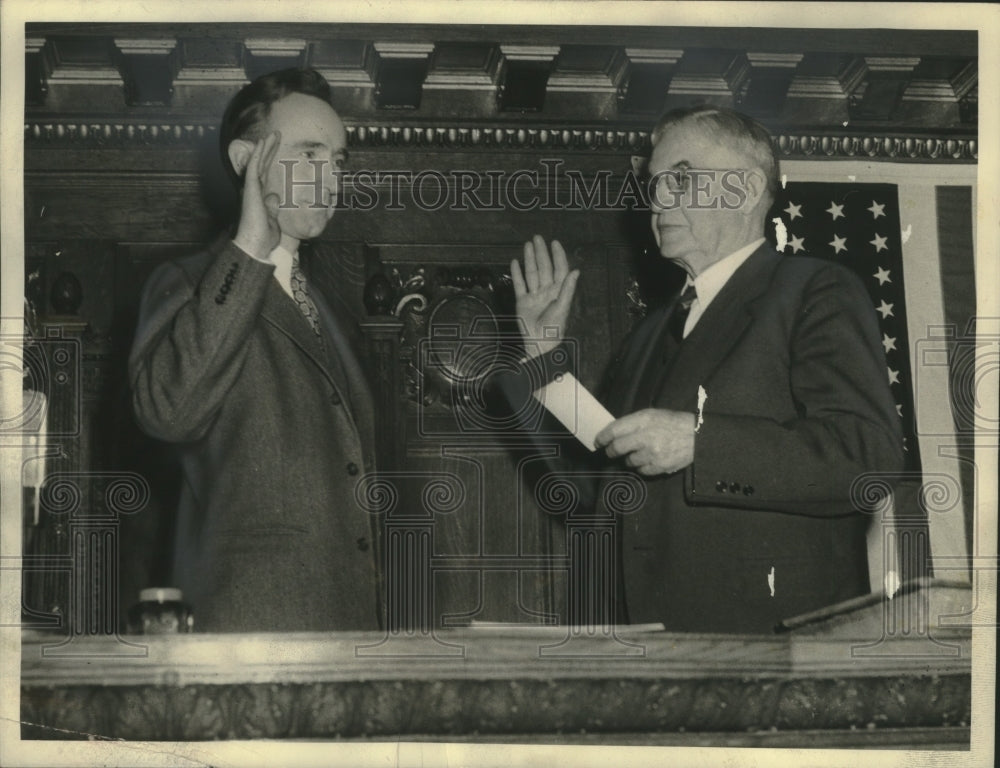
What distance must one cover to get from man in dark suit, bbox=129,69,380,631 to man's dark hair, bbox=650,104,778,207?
1.26 metres

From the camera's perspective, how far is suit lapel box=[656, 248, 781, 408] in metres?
7.26

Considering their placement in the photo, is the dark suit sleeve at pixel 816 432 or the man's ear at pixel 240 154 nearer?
the dark suit sleeve at pixel 816 432

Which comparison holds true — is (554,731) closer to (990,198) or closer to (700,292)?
(700,292)

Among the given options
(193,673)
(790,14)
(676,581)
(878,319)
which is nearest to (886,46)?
(790,14)

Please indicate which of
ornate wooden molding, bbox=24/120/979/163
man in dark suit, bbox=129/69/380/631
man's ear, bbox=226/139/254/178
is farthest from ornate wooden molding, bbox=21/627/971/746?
ornate wooden molding, bbox=24/120/979/163

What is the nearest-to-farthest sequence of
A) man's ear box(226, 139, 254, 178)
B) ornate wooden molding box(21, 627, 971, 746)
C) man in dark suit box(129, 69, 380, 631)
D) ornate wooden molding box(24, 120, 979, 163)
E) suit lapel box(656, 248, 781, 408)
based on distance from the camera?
ornate wooden molding box(21, 627, 971, 746)
man in dark suit box(129, 69, 380, 631)
suit lapel box(656, 248, 781, 408)
man's ear box(226, 139, 254, 178)
ornate wooden molding box(24, 120, 979, 163)

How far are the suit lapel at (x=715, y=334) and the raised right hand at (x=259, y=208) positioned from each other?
1432 millimetres

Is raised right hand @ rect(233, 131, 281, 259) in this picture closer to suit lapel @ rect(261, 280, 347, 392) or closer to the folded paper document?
suit lapel @ rect(261, 280, 347, 392)

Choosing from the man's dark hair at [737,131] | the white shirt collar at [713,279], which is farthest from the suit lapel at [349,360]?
the man's dark hair at [737,131]

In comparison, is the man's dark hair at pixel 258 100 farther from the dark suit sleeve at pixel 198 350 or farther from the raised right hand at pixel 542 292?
the raised right hand at pixel 542 292

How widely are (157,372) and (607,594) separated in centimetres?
167

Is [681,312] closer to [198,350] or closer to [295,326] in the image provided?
[295,326]

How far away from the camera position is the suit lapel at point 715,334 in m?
7.26

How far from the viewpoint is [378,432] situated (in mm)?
7398
